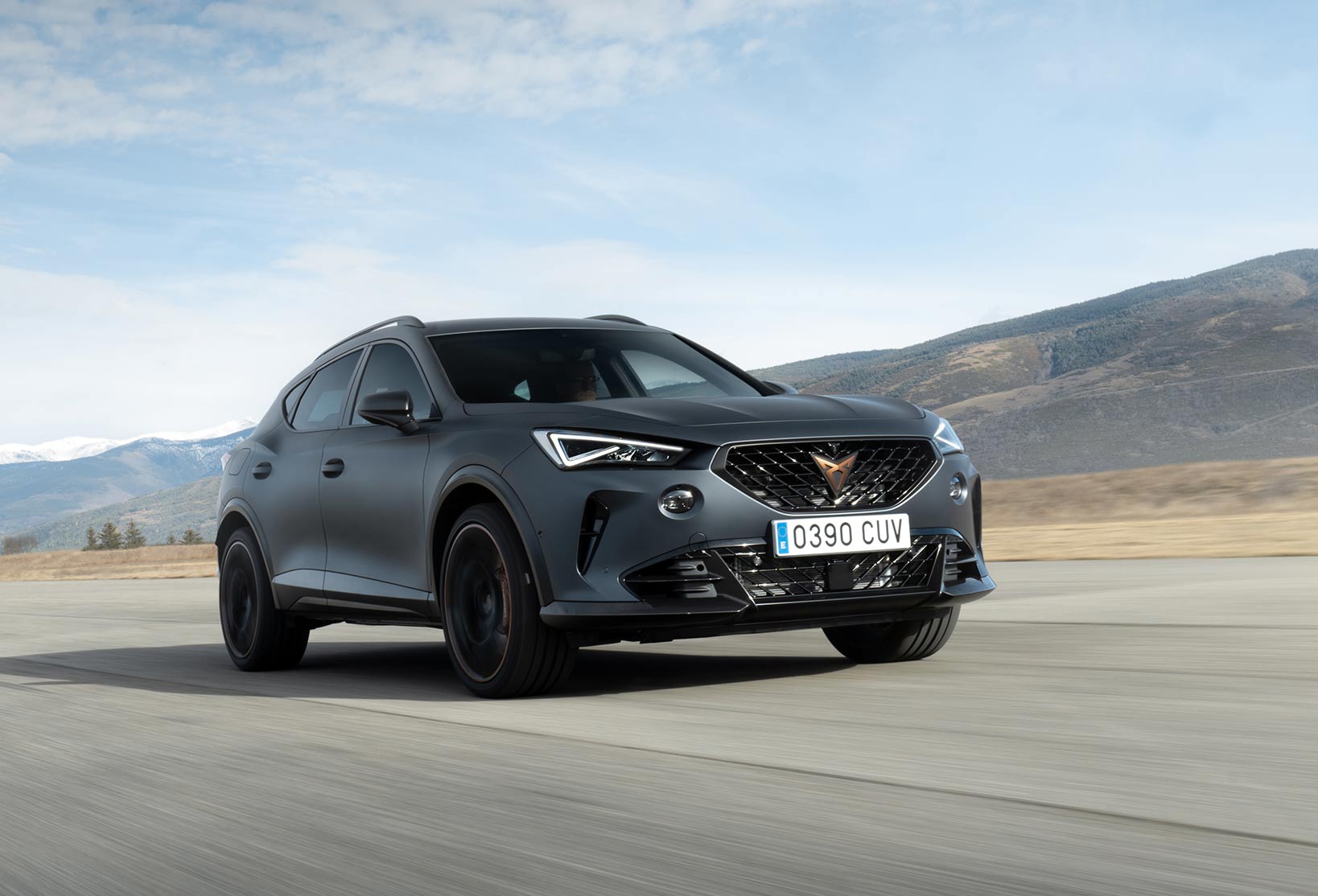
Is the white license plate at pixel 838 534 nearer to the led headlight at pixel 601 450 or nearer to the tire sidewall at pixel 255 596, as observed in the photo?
the led headlight at pixel 601 450

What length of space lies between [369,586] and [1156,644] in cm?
363

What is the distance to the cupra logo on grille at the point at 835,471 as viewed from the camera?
18.5ft

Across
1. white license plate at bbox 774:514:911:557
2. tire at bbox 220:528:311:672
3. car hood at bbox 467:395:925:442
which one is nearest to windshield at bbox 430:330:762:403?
car hood at bbox 467:395:925:442

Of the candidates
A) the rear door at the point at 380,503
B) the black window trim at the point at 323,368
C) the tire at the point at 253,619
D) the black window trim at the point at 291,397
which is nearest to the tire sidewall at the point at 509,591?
the rear door at the point at 380,503

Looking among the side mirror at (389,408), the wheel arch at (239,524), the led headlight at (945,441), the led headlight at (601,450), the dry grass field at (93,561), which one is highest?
the side mirror at (389,408)

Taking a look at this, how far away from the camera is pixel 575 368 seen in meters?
6.95

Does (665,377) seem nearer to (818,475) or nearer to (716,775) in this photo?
(818,475)

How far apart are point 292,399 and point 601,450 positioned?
3358mm

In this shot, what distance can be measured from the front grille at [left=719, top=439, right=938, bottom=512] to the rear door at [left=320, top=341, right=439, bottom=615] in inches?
61.8

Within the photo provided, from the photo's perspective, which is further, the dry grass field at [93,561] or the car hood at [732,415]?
the dry grass field at [93,561]

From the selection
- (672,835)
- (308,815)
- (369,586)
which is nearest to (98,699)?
(369,586)

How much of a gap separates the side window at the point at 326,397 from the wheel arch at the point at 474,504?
57.9 inches

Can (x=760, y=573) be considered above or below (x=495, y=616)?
above

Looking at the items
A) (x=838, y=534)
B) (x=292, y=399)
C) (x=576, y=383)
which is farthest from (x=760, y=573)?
(x=292, y=399)
